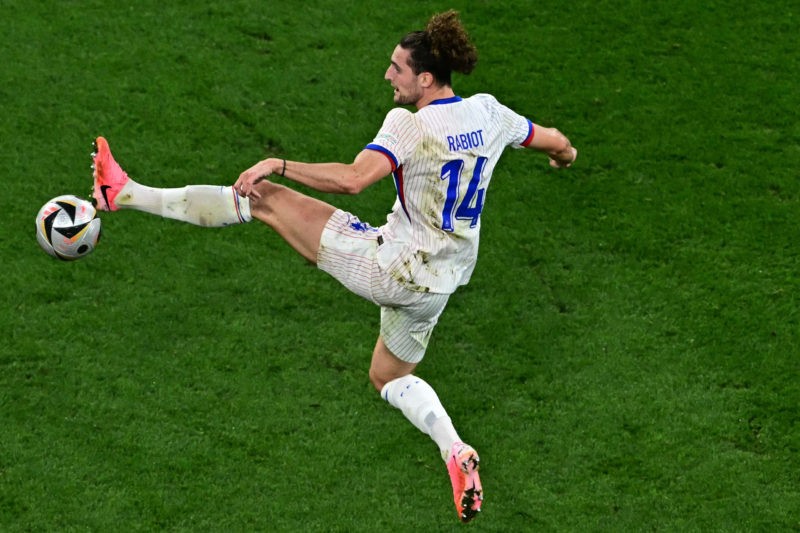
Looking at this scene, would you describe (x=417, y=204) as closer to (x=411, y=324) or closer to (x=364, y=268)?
(x=364, y=268)

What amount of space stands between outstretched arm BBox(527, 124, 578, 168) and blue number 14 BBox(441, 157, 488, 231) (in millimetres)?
673

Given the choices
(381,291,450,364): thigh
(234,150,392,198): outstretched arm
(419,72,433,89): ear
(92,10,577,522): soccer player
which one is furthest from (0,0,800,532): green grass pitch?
(419,72,433,89): ear

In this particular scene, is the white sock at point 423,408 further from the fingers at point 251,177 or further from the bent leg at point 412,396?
the fingers at point 251,177

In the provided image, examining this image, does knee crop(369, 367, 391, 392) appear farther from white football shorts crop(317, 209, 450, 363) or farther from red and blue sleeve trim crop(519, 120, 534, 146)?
red and blue sleeve trim crop(519, 120, 534, 146)

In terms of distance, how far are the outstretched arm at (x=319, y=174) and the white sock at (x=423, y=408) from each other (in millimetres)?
1842

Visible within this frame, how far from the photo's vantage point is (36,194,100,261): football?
8781 mm

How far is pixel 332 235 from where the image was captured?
8.52 m

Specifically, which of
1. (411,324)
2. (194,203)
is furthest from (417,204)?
(194,203)

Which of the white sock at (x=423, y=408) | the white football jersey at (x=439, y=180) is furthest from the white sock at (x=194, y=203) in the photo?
the white sock at (x=423, y=408)

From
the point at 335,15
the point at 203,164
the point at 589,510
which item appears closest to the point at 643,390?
the point at 589,510

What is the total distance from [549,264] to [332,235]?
11.4 feet

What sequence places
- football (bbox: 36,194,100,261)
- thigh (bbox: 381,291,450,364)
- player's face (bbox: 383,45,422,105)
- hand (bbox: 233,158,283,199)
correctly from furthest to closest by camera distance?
1. football (bbox: 36,194,100,261)
2. thigh (bbox: 381,291,450,364)
3. player's face (bbox: 383,45,422,105)
4. hand (bbox: 233,158,283,199)

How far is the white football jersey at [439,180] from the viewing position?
26.3 ft

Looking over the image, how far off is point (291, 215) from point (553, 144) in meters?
1.75
